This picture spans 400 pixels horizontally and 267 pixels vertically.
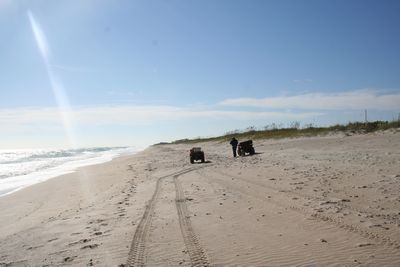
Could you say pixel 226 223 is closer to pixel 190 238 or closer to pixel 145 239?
pixel 190 238

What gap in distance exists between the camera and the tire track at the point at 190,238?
666cm

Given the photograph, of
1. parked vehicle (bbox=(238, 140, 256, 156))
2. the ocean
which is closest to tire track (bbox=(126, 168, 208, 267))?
the ocean

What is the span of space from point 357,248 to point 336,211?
2.53 metres

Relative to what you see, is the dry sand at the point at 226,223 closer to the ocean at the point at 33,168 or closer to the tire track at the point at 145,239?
the tire track at the point at 145,239

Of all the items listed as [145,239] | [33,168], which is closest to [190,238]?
[145,239]

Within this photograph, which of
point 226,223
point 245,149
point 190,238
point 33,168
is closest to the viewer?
point 190,238

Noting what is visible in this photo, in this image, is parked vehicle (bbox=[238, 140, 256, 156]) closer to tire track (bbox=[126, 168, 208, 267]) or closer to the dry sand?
the dry sand

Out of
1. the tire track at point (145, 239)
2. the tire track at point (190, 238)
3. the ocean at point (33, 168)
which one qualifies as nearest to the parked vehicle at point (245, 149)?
the ocean at point (33, 168)

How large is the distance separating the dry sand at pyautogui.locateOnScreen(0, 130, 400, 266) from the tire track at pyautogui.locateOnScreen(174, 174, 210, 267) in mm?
22

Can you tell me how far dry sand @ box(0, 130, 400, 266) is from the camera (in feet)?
22.4

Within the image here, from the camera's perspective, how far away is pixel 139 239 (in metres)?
8.09

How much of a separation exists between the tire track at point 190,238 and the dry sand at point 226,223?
0.02 m

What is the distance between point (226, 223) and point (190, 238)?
135 cm

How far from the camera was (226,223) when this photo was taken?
29.7 feet
